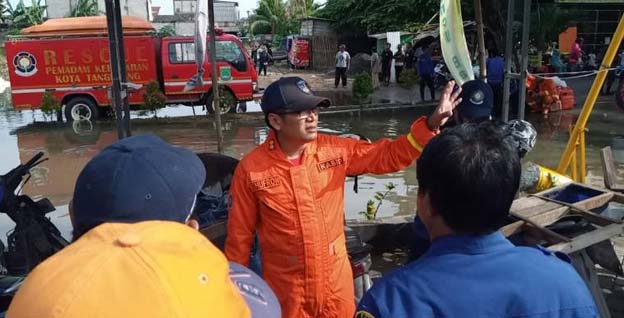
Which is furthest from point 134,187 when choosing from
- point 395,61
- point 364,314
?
point 395,61

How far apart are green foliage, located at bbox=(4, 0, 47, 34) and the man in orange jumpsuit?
36251 millimetres

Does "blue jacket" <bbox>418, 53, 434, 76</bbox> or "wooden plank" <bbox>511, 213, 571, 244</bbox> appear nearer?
"wooden plank" <bbox>511, 213, 571, 244</bbox>

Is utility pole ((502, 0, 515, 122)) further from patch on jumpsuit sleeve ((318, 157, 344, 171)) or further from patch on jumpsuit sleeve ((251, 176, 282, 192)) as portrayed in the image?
patch on jumpsuit sleeve ((251, 176, 282, 192))

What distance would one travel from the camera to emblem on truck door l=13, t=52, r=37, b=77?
12516 mm

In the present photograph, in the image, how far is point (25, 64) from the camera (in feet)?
41.2

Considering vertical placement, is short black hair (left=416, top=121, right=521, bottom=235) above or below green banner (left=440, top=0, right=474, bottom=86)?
below

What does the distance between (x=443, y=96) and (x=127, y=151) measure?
1.25 m

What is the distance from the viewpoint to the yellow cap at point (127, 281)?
84 centimetres

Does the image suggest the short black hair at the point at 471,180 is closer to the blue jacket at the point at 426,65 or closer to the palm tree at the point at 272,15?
the blue jacket at the point at 426,65

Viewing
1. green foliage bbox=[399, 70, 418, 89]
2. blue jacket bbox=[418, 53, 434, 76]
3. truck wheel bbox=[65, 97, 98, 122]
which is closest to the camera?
truck wheel bbox=[65, 97, 98, 122]

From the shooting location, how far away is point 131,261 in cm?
88

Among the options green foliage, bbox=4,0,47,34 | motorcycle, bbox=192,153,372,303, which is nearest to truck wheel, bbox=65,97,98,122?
motorcycle, bbox=192,153,372,303

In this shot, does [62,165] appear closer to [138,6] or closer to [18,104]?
[18,104]

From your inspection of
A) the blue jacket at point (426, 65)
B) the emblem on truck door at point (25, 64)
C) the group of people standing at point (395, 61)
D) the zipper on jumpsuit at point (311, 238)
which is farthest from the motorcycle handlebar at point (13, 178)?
the group of people standing at point (395, 61)
